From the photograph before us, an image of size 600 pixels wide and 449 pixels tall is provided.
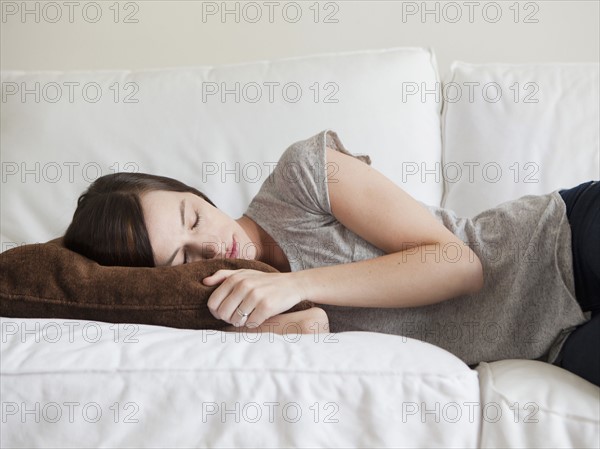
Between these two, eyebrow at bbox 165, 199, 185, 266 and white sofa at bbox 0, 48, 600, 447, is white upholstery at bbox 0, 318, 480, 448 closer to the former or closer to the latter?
eyebrow at bbox 165, 199, 185, 266

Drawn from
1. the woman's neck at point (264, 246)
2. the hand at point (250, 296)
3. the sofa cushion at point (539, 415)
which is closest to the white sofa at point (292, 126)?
the woman's neck at point (264, 246)

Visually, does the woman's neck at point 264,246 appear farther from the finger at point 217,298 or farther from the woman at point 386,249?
the finger at point 217,298

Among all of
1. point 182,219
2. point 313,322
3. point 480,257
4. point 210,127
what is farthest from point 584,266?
point 210,127

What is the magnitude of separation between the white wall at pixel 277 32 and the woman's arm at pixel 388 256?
0.87 m

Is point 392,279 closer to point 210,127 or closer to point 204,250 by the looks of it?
point 204,250

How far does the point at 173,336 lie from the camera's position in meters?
0.98

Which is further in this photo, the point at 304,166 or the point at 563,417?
the point at 304,166

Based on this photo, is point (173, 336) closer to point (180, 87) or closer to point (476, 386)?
point (476, 386)

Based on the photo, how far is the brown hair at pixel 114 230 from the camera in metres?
1.21

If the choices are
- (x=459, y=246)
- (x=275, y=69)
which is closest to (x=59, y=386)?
(x=459, y=246)

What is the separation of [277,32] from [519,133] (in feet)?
2.56

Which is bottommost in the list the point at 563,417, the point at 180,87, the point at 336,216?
the point at 563,417

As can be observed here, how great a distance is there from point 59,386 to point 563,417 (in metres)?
0.60

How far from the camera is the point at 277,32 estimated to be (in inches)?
82.6
